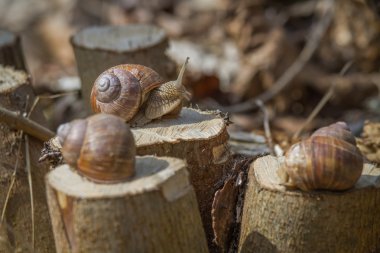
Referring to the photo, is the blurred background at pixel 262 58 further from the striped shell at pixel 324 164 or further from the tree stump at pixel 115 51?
the striped shell at pixel 324 164

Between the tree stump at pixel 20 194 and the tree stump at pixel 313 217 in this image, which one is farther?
the tree stump at pixel 20 194

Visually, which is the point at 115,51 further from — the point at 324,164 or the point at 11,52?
the point at 324,164

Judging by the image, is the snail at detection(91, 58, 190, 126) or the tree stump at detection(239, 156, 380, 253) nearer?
the tree stump at detection(239, 156, 380, 253)

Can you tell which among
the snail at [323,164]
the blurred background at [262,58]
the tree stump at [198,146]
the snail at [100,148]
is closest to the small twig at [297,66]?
the blurred background at [262,58]

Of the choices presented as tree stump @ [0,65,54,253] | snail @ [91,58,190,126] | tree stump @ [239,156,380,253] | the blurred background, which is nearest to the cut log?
the blurred background

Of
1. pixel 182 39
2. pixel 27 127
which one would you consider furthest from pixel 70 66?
pixel 27 127

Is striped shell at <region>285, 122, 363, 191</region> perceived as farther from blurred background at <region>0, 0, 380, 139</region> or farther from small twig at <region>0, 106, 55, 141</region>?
blurred background at <region>0, 0, 380, 139</region>

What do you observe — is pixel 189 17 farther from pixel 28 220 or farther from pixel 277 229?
pixel 277 229
